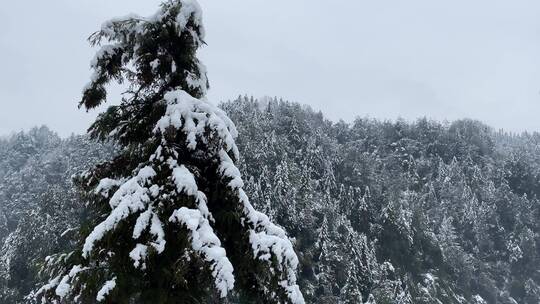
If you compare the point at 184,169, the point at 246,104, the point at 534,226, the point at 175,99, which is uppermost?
the point at 246,104

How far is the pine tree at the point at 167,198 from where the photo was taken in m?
6.66

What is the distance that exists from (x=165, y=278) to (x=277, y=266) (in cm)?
133

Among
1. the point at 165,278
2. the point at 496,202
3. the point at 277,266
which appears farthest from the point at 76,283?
the point at 496,202

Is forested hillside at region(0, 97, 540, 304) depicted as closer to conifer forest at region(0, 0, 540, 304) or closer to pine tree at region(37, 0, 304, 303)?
conifer forest at region(0, 0, 540, 304)

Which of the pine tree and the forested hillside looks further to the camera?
the forested hillside

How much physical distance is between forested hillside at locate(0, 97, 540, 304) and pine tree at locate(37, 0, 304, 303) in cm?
3865

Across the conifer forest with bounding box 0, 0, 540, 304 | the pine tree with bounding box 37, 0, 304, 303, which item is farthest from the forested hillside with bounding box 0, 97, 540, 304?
the pine tree with bounding box 37, 0, 304, 303

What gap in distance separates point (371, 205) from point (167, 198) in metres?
73.9

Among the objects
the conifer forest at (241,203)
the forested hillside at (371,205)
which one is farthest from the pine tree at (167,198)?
the forested hillside at (371,205)

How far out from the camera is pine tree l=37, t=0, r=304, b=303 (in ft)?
21.8

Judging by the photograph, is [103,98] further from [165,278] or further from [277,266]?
[277,266]

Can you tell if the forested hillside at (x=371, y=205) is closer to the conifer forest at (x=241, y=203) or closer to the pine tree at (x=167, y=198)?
the conifer forest at (x=241, y=203)

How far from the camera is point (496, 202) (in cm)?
10062

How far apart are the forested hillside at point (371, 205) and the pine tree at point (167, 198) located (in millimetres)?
38648
